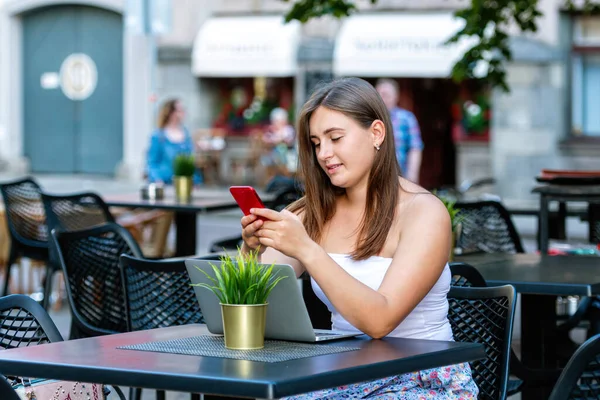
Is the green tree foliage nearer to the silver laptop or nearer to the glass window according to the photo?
the silver laptop

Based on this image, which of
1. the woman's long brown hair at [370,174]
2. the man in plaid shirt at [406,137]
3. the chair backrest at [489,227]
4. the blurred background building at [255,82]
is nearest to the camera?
the woman's long brown hair at [370,174]

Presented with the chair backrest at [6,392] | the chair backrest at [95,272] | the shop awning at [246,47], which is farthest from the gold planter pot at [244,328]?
the shop awning at [246,47]

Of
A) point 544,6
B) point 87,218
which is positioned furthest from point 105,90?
point 87,218

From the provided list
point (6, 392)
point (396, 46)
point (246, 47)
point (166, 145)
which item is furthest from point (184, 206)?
point (246, 47)

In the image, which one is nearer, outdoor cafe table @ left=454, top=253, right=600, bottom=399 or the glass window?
outdoor cafe table @ left=454, top=253, right=600, bottom=399

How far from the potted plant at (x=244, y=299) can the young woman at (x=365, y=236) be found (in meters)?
0.23

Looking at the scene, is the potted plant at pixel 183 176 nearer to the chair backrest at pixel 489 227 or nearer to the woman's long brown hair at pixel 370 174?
the chair backrest at pixel 489 227

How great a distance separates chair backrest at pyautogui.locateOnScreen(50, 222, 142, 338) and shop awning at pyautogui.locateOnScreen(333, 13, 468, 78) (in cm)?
1343

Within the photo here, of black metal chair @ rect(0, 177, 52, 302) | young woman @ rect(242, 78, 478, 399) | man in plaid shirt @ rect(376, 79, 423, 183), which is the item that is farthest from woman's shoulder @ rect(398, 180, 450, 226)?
man in plaid shirt @ rect(376, 79, 423, 183)

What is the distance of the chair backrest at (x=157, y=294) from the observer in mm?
4410

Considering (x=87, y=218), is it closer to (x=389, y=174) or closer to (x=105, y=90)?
(x=389, y=174)

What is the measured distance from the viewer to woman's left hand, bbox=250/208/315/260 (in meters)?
3.26

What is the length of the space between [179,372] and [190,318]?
5.48 feet

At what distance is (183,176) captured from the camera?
29.2 ft
